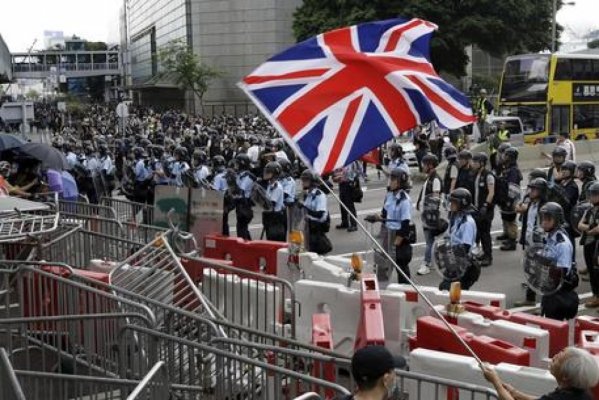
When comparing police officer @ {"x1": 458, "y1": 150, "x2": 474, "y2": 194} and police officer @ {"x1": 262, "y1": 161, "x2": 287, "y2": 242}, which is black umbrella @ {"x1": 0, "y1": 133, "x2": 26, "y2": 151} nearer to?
police officer @ {"x1": 262, "y1": 161, "x2": 287, "y2": 242}

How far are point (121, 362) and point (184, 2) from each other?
6789 centimetres

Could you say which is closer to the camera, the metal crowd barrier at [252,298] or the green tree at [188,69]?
the metal crowd barrier at [252,298]

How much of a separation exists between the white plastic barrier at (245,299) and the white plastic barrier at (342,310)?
9.2 inches

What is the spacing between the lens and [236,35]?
67062 millimetres

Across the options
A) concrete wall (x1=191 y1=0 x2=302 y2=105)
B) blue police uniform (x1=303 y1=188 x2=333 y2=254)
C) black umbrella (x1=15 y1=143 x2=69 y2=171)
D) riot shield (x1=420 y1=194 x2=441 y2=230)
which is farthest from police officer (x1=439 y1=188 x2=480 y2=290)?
concrete wall (x1=191 y1=0 x2=302 y2=105)

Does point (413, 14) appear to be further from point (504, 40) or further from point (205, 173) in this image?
point (205, 173)

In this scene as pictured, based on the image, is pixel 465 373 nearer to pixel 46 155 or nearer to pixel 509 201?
pixel 509 201

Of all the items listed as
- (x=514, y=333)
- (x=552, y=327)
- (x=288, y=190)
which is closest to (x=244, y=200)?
(x=288, y=190)

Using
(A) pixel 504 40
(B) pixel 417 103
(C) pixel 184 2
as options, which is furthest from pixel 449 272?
(C) pixel 184 2

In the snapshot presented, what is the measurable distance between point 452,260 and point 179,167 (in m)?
7.38

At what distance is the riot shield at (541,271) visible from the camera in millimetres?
7398

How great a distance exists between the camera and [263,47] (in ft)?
217

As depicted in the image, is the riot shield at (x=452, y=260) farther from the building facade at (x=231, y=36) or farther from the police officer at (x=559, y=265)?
the building facade at (x=231, y=36)

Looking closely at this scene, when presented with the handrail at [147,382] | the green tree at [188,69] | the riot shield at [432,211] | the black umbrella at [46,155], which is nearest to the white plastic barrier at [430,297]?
the handrail at [147,382]
